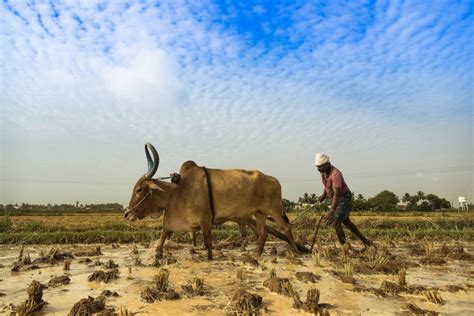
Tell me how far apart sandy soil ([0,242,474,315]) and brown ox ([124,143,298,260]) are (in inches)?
27.1

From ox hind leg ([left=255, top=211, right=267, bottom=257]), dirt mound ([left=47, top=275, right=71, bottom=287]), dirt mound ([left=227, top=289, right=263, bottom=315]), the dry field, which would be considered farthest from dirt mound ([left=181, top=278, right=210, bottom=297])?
ox hind leg ([left=255, top=211, right=267, bottom=257])

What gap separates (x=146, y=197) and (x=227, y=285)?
302 centimetres

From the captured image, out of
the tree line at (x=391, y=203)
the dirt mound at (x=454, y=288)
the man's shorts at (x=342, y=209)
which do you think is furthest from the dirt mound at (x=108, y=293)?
the tree line at (x=391, y=203)

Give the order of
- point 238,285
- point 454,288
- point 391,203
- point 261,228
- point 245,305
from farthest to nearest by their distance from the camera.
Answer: point 391,203, point 261,228, point 238,285, point 454,288, point 245,305

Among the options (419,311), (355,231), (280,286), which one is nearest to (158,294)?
(280,286)

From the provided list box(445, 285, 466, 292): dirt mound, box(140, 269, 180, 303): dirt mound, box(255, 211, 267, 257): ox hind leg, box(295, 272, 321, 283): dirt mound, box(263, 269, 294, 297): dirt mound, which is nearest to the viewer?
box(140, 269, 180, 303): dirt mound

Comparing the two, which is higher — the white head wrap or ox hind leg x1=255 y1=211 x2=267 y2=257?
the white head wrap

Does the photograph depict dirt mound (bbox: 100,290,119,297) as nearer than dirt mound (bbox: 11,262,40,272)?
Yes

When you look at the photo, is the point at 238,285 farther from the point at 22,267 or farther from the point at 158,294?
the point at 22,267

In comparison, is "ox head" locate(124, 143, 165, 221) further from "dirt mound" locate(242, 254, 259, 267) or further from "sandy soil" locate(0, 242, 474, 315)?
"dirt mound" locate(242, 254, 259, 267)

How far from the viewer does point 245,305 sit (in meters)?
3.49

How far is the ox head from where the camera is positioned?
23.0ft

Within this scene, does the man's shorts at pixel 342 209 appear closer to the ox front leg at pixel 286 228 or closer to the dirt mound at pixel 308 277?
the ox front leg at pixel 286 228

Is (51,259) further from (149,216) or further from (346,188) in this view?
(346,188)
